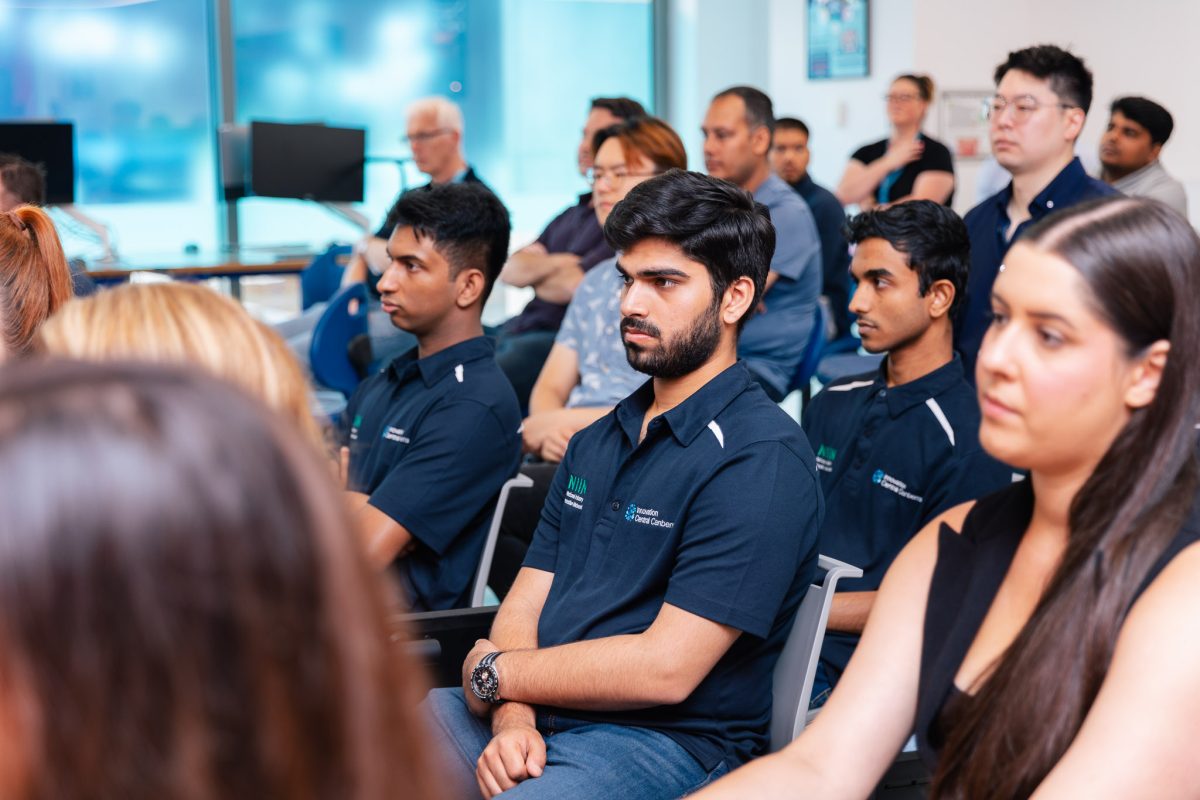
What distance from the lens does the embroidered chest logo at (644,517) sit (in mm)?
1782

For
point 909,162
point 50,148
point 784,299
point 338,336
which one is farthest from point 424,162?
point 909,162

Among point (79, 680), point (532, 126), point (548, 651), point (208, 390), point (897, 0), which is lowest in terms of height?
point (548, 651)

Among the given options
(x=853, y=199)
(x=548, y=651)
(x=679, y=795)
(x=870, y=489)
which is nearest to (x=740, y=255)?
(x=870, y=489)

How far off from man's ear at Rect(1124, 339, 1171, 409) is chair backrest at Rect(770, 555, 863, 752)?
0.57 meters

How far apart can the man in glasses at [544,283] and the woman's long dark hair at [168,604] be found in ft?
10.6

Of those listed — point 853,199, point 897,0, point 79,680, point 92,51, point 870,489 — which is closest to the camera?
point 79,680

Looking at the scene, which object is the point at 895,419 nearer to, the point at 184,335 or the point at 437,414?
the point at 437,414

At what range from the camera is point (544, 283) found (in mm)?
3922

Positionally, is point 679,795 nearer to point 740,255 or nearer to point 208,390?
point 740,255

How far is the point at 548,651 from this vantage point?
5.81 ft

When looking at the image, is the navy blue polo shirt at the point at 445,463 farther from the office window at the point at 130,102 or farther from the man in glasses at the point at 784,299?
the office window at the point at 130,102

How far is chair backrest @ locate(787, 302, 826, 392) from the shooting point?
11.7 feet

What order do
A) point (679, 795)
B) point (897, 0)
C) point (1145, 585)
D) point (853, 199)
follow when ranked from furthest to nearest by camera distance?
point (897, 0)
point (853, 199)
point (679, 795)
point (1145, 585)

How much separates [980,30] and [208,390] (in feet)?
22.0
